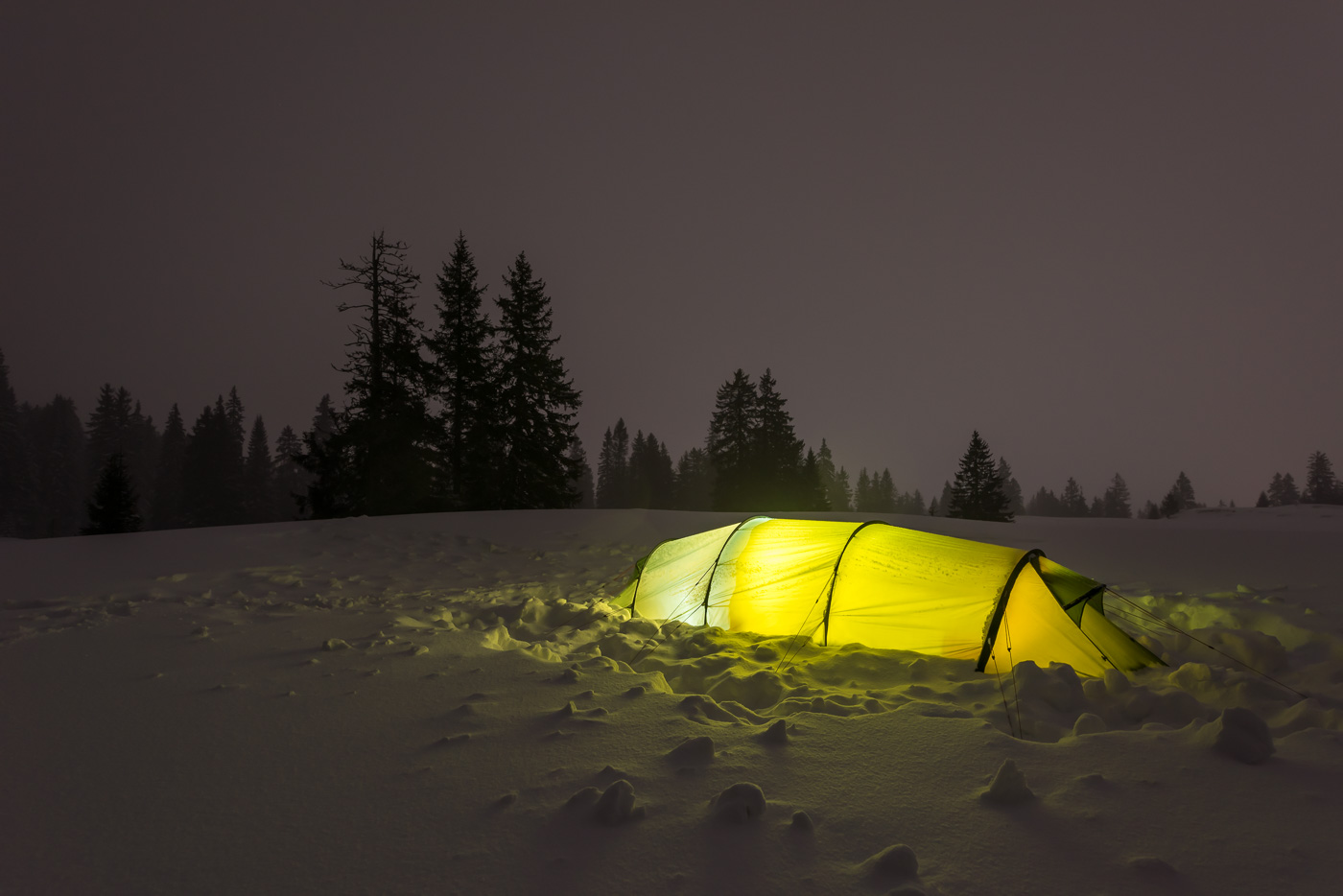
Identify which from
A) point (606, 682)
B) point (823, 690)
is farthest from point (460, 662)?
point (823, 690)

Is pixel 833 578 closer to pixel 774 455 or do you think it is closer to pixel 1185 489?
pixel 774 455

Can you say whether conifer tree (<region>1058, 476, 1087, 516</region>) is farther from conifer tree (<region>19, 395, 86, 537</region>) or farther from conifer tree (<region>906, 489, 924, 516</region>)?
conifer tree (<region>19, 395, 86, 537</region>)

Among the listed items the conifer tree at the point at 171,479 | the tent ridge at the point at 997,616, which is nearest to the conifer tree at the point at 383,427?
the tent ridge at the point at 997,616

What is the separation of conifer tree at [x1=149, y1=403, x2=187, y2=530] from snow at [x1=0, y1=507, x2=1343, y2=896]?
51676 millimetres

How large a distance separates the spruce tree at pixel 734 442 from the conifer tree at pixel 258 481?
35565 millimetres

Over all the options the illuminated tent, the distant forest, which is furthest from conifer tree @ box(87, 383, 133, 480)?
the illuminated tent

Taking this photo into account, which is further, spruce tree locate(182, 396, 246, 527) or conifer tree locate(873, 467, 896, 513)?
conifer tree locate(873, 467, 896, 513)

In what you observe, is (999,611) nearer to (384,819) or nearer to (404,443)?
(384,819)

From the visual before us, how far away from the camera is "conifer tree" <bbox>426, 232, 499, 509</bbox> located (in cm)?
2266

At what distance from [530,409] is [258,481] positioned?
1495 inches

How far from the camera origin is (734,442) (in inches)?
1423

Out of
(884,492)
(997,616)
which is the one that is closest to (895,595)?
(997,616)

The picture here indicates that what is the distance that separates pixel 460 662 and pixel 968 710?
3.95m

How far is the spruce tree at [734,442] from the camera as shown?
35.2 m
